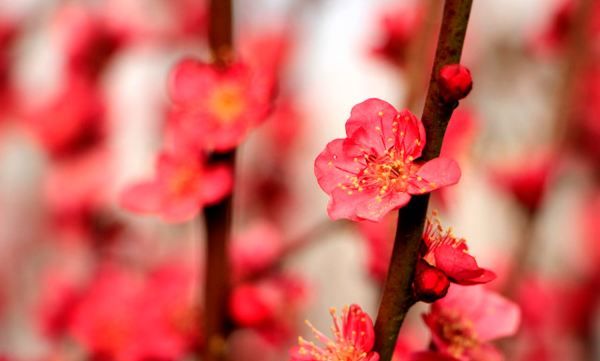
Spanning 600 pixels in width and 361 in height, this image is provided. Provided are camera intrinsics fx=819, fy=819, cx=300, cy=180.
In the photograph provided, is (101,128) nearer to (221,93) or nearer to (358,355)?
(221,93)

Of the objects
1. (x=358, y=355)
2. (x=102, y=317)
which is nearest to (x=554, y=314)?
(x=102, y=317)

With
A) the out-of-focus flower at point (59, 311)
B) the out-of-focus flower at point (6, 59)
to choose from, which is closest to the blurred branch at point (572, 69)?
the out-of-focus flower at point (59, 311)

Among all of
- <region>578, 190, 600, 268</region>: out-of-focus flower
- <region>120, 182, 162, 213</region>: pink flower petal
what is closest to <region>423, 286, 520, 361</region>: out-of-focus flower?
<region>120, 182, 162, 213</region>: pink flower petal

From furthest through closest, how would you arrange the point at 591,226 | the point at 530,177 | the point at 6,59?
the point at 591,226, the point at 6,59, the point at 530,177

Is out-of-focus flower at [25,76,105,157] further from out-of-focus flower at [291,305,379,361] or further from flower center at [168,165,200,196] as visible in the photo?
out-of-focus flower at [291,305,379,361]

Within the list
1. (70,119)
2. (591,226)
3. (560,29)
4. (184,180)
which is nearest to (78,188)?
(70,119)

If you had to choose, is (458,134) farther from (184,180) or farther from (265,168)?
(265,168)

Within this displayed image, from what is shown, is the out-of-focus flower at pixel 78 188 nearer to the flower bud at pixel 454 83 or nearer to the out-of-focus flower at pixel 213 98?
the out-of-focus flower at pixel 213 98
